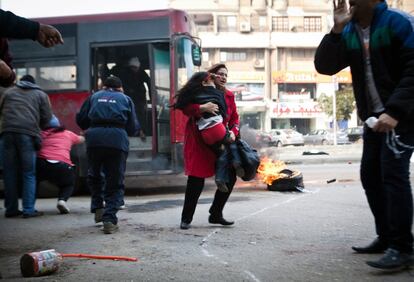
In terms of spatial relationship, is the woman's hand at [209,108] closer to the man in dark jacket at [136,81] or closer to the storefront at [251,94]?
the man in dark jacket at [136,81]

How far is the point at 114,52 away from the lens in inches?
402

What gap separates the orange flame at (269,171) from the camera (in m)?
9.59

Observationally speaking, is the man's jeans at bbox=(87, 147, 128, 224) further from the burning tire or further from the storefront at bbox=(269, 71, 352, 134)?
the storefront at bbox=(269, 71, 352, 134)

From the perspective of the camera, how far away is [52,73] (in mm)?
10031

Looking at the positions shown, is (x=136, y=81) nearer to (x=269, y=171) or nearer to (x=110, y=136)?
(x=269, y=171)

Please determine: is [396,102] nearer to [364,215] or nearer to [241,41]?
[364,215]

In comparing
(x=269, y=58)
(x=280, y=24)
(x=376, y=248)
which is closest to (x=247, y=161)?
(x=376, y=248)

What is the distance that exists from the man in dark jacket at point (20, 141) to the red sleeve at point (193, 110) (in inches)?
94.8

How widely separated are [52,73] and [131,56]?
1515 millimetres

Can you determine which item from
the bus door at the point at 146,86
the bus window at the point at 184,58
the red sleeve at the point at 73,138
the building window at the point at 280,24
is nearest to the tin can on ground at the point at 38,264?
the red sleeve at the point at 73,138

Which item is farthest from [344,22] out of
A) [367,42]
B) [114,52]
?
[114,52]

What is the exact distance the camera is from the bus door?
984 centimetres

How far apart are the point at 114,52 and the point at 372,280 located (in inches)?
310

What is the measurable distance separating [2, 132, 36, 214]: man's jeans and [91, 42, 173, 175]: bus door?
313 cm
